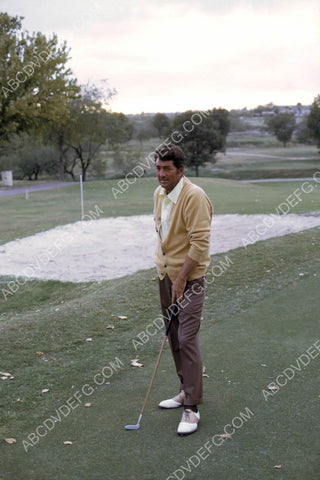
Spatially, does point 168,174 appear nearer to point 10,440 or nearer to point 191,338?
point 191,338

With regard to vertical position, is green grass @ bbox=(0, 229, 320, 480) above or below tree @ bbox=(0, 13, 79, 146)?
below

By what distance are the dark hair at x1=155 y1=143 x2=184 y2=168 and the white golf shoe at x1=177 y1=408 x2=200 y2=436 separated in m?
1.89

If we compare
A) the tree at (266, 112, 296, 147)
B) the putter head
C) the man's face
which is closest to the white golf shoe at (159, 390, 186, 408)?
the putter head

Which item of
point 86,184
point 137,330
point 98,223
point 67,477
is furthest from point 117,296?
point 86,184

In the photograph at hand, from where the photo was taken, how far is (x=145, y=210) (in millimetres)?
21797

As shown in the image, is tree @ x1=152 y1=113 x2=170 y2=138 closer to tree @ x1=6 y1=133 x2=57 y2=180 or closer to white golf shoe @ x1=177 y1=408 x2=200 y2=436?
tree @ x1=6 y1=133 x2=57 y2=180

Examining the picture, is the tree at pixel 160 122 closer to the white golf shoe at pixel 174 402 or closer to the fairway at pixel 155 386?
the fairway at pixel 155 386

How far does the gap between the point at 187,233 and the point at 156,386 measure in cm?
159

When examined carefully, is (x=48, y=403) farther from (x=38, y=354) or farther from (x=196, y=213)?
(x=196, y=213)

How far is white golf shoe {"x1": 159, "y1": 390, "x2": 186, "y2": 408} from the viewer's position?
4.75 m

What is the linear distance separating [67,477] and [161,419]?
1.05 m

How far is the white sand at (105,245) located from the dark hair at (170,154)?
7.33 metres

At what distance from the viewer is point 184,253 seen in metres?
4.48

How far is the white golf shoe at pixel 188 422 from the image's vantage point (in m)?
4.25
